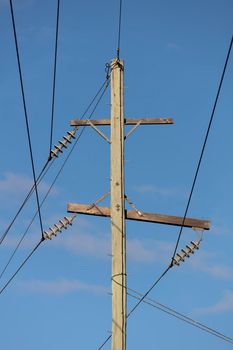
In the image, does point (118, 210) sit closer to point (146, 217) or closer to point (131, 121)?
point (146, 217)

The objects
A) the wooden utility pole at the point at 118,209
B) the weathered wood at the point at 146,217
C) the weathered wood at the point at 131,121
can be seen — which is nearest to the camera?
the wooden utility pole at the point at 118,209

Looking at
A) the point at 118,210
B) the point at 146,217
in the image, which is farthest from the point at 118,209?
the point at 146,217

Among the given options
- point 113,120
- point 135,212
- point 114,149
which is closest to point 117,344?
point 135,212

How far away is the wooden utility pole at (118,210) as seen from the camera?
8.91m

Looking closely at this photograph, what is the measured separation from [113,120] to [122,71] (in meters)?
1.14

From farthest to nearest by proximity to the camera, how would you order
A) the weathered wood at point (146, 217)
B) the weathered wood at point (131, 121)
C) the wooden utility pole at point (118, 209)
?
the weathered wood at point (131, 121) < the weathered wood at point (146, 217) < the wooden utility pole at point (118, 209)

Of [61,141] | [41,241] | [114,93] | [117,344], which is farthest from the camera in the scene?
[61,141]

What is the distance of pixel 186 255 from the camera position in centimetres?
1029

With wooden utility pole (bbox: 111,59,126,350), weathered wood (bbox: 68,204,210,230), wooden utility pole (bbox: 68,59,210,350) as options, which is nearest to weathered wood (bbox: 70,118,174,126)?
wooden utility pole (bbox: 68,59,210,350)

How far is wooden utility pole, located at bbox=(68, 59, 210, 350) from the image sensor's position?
8906 millimetres

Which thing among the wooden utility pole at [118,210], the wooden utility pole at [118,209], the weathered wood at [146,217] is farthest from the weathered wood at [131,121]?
the weathered wood at [146,217]

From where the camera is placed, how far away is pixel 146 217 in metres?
10.0

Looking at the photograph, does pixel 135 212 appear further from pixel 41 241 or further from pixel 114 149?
pixel 41 241

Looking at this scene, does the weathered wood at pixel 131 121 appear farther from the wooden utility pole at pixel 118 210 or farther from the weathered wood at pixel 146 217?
the weathered wood at pixel 146 217
